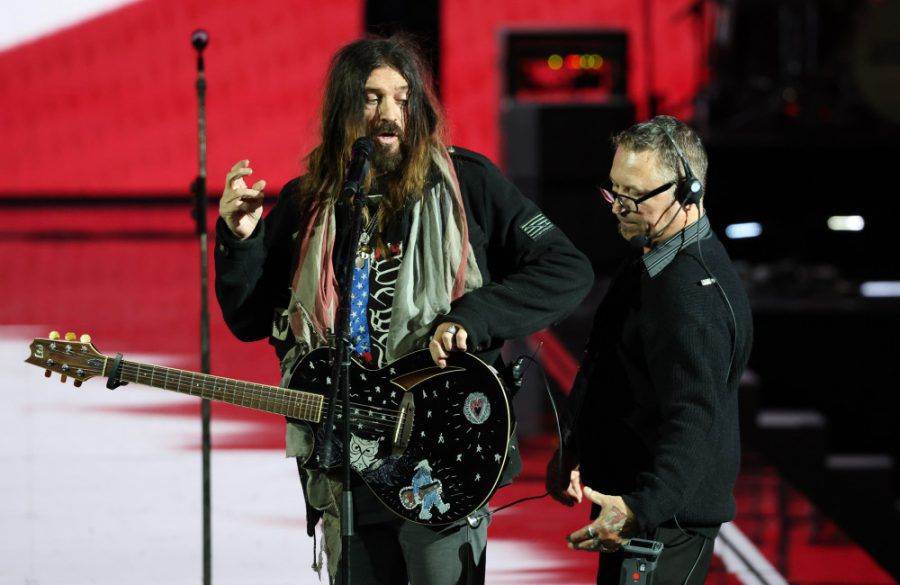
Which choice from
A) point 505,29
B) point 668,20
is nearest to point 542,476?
point 505,29

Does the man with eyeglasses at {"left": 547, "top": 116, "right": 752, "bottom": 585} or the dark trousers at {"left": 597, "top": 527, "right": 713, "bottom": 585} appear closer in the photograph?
the man with eyeglasses at {"left": 547, "top": 116, "right": 752, "bottom": 585}

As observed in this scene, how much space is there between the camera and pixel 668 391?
1863 mm

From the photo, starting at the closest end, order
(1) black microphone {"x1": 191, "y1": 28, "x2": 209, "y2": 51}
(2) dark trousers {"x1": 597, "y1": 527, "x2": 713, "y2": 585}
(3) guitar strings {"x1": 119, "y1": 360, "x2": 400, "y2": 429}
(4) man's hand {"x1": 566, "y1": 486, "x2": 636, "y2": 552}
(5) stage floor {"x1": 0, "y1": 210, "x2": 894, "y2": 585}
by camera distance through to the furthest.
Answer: (4) man's hand {"x1": 566, "y1": 486, "x2": 636, "y2": 552}, (2) dark trousers {"x1": 597, "y1": 527, "x2": 713, "y2": 585}, (3) guitar strings {"x1": 119, "y1": 360, "x2": 400, "y2": 429}, (1) black microphone {"x1": 191, "y1": 28, "x2": 209, "y2": 51}, (5) stage floor {"x1": 0, "y1": 210, "x2": 894, "y2": 585}

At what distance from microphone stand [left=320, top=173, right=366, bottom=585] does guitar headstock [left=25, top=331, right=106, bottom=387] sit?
50 centimetres

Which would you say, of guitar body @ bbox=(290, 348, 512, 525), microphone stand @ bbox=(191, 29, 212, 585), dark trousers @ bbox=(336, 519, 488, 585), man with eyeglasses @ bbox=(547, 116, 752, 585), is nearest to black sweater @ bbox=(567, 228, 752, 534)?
man with eyeglasses @ bbox=(547, 116, 752, 585)

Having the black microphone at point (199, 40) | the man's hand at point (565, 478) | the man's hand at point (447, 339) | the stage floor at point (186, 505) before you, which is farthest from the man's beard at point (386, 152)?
the stage floor at point (186, 505)

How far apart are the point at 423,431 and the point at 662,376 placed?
545mm

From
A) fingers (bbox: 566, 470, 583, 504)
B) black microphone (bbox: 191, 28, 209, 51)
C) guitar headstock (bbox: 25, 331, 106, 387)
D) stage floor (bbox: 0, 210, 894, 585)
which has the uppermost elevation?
black microphone (bbox: 191, 28, 209, 51)

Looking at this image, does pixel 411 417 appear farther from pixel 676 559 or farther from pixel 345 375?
pixel 676 559

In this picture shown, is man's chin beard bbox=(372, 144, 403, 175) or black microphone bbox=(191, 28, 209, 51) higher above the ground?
black microphone bbox=(191, 28, 209, 51)

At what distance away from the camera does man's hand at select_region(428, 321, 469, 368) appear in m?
2.16

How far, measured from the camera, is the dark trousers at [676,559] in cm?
195

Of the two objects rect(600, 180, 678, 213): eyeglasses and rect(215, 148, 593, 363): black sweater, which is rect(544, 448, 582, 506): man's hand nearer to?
rect(215, 148, 593, 363): black sweater

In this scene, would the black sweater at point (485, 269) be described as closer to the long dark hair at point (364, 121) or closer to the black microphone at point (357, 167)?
the long dark hair at point (364, 121)
